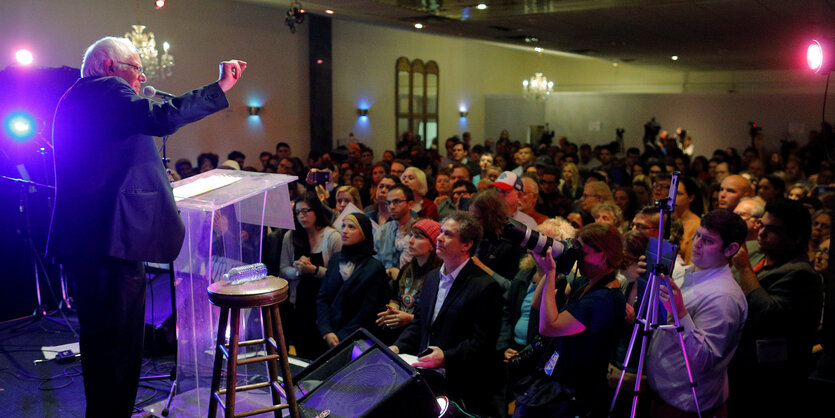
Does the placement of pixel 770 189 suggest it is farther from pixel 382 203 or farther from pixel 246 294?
pixel 246 294

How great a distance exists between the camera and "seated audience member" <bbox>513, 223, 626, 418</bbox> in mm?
2396

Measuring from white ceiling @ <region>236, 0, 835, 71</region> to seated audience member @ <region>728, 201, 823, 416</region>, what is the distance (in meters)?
4.05

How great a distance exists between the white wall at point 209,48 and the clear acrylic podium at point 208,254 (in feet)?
21.4

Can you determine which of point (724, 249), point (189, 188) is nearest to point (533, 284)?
point (724, 249)

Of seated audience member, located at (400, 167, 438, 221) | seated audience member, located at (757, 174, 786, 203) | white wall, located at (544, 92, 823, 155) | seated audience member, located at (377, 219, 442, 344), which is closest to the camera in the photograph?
seated audience member, located at (377, 219, 442, 344)

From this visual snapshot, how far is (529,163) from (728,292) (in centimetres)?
599

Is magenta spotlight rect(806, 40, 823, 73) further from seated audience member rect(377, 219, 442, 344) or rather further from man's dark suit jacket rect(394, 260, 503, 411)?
seated audience member rect(377, 219, 442, 344)

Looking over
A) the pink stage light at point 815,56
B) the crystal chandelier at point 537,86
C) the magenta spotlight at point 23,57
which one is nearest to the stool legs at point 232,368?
the pink stage light at point 815,56

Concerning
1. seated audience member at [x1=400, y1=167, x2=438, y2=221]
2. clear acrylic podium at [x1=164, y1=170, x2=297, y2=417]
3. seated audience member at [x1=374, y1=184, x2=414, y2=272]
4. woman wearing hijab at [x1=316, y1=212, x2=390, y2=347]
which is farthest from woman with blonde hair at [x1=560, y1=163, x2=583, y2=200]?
clear acrylic podium at [x1=164, y1=170, x2=297, y2=417]

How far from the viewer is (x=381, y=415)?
2072mm

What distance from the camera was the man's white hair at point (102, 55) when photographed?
213 cm

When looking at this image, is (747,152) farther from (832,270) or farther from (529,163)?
(832,270)

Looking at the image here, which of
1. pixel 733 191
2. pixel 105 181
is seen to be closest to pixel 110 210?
pixel 105 181

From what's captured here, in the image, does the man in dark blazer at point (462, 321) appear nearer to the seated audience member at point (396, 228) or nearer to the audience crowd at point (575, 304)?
the audience crowd at point (575, 304)
